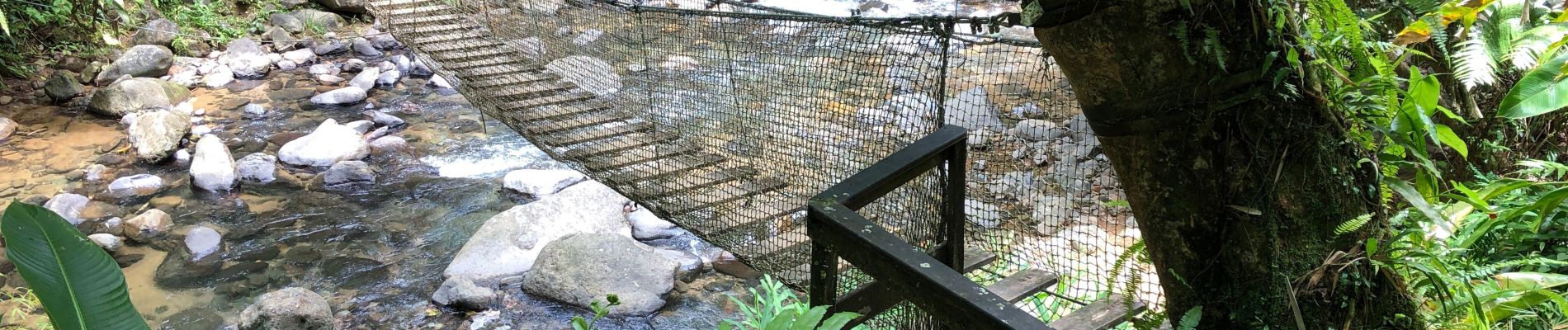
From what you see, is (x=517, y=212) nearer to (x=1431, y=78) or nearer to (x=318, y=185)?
(x=318, y=185)

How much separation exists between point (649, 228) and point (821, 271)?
2895 mm

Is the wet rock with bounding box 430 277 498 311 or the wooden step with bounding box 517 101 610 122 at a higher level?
the wooden step with bounding box 517 101 610 122

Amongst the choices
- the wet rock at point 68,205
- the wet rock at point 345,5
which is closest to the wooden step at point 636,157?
the wet rock at point 68,205

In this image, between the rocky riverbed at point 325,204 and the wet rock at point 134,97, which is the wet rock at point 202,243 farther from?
the wet rock at point 134,97

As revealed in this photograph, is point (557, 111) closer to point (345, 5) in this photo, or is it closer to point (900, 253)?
point (900, 253)

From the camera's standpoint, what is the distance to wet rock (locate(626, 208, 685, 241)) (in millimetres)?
4086

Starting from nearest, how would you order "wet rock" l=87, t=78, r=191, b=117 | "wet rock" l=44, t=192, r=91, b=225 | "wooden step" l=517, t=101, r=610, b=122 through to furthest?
"wooden step" l=517, t=101, r=610, b=122 < "wet rock" l=44, t=192, r=91, b=225 < "wet rock" l=87, t=78, r=191, b=117

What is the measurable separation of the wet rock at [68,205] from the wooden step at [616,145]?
272 centimetres

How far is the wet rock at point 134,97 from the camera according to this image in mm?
5555

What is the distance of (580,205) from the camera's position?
13.6ft

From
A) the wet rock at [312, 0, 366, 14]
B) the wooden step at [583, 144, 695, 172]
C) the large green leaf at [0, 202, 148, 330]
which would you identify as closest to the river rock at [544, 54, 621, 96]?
the wooden step at [583, 144, 695, 172]

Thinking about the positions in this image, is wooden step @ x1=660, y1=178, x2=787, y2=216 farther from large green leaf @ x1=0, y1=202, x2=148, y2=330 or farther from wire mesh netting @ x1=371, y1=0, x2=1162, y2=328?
large green leaf @ x1=0, y1=202, x2=148, y2=330

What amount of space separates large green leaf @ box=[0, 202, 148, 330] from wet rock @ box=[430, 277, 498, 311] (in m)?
2.24

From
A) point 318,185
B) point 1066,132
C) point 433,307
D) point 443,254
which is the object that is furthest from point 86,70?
point 1066,132
